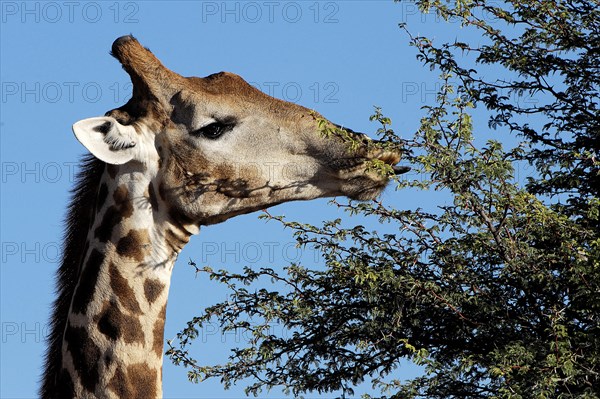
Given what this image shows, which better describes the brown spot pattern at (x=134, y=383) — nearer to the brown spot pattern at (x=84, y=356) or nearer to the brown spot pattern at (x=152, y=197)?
the brown spot pattern at (x=84, y=356)

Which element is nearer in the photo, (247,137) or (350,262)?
(247,137)

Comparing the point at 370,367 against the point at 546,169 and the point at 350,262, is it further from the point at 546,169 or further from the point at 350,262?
the point at 546,169

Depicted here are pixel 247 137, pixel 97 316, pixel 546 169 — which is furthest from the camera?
pixel 546 169

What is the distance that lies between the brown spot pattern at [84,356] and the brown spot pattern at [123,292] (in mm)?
268

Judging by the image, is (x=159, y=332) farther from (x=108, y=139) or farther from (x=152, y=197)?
(x=108, y=139)

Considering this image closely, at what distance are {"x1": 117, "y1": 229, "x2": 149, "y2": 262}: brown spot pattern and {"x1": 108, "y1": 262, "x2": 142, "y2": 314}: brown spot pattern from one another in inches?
5.0

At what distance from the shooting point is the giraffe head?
19.6 feet

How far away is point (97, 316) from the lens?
565 centimetres

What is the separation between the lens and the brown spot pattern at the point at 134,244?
5.78 metres

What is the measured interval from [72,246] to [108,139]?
2.93ft

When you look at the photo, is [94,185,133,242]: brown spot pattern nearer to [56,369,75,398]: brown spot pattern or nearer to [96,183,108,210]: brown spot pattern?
[96,183,108,210]: brown spot pattern

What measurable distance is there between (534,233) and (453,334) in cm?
105

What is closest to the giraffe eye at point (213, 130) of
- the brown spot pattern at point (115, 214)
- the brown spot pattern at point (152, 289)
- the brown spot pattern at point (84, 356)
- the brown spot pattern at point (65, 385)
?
the brown spot pattern at point (115, 214)

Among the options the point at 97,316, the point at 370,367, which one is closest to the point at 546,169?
the point at 370,367
